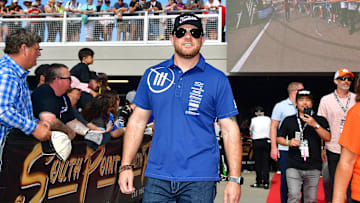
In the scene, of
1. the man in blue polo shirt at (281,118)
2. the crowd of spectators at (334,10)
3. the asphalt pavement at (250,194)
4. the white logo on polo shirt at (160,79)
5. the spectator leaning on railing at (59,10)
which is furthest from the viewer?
the spectator leaning on railing at (59,10)

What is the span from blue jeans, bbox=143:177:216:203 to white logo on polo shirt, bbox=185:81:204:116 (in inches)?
20.4

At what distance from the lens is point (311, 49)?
15.6 meters

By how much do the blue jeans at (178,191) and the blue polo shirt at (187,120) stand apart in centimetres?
4

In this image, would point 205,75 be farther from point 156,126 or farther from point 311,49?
point 311,49

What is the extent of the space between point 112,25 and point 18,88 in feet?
43.8

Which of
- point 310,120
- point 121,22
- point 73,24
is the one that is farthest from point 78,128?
point 73,24

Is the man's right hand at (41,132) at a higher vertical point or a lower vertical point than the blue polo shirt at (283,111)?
higher

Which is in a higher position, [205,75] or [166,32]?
[166,32]

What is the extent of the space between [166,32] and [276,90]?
234 inches

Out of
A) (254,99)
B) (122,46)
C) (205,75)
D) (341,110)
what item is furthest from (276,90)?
(205,75)

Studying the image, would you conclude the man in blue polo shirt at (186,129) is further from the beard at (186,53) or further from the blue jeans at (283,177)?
the blue jeans at (283,177)

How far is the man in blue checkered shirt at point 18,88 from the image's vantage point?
383 centimetres

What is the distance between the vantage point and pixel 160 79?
341cm

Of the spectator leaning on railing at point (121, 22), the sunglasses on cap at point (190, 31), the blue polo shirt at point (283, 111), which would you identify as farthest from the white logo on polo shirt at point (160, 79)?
the spectator leaning on railing at point (121, 22)
